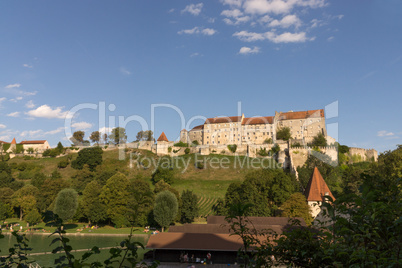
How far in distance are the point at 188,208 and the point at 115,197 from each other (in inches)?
546

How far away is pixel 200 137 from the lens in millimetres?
114438

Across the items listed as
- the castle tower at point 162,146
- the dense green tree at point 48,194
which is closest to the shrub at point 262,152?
the castle tower at point 162,146

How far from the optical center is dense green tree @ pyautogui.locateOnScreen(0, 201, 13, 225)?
177 feet

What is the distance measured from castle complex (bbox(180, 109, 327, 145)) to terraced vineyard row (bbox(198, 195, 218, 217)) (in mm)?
41004

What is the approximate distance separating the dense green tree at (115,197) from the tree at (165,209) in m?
6.51

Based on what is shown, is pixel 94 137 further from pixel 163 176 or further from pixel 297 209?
pixel 297 209

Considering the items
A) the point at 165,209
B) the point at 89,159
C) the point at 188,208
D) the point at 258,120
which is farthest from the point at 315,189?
the point at 89,159

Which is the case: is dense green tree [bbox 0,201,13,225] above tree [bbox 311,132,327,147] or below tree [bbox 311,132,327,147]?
below

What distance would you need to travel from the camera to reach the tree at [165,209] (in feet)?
161

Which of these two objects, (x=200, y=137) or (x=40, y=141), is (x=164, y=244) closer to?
(x=200, y=137)

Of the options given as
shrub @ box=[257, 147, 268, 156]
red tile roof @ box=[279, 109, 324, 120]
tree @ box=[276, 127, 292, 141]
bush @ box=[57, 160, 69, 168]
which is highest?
red tile roof @ box=[279, 109, 324, 120]

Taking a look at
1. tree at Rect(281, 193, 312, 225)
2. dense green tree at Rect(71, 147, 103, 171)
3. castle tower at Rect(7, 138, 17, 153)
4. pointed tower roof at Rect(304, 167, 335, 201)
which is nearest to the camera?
tree at Rect(281, 193, 312, 225)

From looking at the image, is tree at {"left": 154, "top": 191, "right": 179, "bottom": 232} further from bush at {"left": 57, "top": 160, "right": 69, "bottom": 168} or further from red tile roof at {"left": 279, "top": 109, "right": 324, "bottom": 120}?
red tile roof at {"left": 279, "top": 109, "right": 324, "bottom": 120}

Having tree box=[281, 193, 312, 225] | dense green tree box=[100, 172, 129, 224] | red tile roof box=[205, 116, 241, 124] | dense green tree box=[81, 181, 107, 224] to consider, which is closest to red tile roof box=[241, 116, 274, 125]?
red tile roof box=[205, 116, 241, 124]
